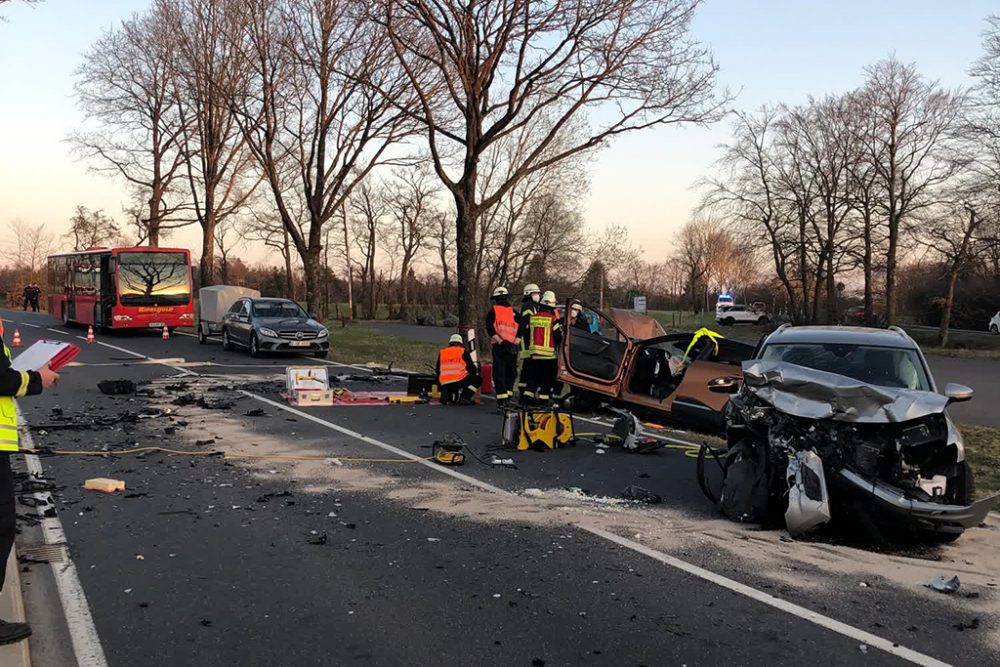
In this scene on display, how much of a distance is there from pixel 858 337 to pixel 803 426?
1.99 meters

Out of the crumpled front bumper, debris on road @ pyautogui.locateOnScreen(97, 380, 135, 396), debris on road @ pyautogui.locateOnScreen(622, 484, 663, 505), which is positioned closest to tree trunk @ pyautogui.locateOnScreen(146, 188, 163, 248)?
debris on road @ pyautogui.locateOnScreen(97, 380, 135, 396)

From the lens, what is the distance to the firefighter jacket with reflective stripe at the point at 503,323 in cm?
1223

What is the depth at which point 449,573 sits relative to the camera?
195 inches

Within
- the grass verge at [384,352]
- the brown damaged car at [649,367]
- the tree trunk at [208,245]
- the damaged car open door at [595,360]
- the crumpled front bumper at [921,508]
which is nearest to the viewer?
the crumpled front bumper at [921,508]

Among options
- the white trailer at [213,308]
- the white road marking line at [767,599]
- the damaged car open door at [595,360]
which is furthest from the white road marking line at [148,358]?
the white road marking line at [767,599]

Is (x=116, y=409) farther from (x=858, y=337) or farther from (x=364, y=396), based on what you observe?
(x=858, y=337)

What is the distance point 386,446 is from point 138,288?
72.8ft

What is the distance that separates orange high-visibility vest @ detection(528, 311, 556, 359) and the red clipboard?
7454 millimetres

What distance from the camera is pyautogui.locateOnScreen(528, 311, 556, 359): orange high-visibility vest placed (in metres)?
11.4

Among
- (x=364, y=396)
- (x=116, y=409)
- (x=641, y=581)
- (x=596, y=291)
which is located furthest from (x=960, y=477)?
(x=596, y=291)

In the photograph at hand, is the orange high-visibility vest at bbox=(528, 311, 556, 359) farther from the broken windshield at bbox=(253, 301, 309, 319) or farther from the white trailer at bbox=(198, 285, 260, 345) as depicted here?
the white trailer at bbox=(198, 285, 260, 345)

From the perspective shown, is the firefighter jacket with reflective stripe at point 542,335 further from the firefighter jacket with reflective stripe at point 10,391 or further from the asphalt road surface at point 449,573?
the firefighter jacket with reflective stripe at point 10,391

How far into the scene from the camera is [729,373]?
10000mm

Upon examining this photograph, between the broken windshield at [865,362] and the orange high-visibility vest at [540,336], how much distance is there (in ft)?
14.4
